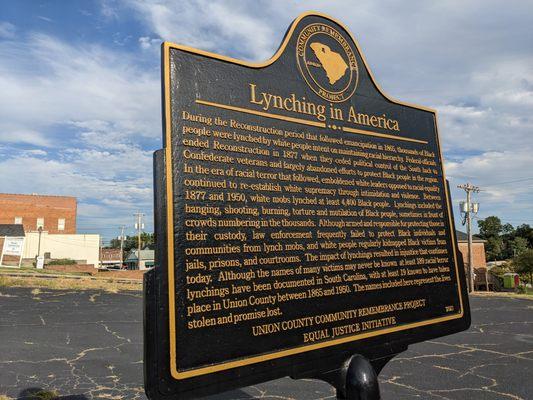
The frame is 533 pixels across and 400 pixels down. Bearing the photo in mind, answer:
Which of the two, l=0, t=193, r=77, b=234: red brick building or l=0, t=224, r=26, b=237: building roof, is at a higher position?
l=0, t=193, r=77, b=234: red brick building

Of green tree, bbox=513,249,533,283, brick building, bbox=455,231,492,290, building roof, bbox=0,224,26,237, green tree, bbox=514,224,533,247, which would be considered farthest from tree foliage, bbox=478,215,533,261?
building roof, bbox=0,224,26,237

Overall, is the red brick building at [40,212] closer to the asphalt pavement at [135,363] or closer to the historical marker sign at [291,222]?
the asphalt pavement at [135,363]

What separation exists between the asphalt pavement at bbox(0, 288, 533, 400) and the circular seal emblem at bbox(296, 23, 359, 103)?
374 cm

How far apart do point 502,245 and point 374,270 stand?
8159 centimetres

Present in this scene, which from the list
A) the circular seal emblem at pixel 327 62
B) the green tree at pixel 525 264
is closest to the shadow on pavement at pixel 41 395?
the circular seal emblem at pixel 327 62

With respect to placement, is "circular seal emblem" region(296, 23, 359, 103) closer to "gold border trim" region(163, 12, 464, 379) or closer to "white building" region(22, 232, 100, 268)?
"gold border trim" region(163, 12, 464, 379)

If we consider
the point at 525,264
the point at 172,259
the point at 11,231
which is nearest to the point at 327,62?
the point at 172,259

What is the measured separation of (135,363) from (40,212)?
60.2m

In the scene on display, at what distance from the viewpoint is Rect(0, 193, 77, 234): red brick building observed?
5662 centimetres

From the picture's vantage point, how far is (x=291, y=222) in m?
2.47

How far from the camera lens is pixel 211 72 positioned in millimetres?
2389

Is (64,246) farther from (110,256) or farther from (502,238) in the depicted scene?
(502,238)

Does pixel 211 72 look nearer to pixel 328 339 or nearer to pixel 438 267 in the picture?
pixel 328 339

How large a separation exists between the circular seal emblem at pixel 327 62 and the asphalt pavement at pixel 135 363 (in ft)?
12.3
